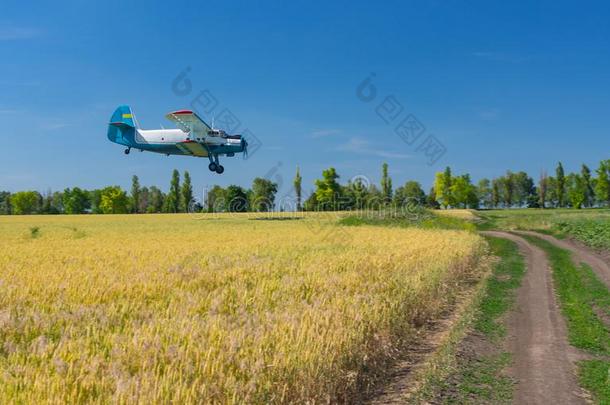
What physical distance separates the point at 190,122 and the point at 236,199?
65.7m

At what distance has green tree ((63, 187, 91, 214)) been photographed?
503 ft

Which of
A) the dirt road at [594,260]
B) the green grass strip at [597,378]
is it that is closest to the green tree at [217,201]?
the dirt road at [594,260]

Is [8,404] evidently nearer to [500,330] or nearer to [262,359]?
[262,359]

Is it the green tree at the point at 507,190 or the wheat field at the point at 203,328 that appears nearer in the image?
the wheat field at the point at 203,328

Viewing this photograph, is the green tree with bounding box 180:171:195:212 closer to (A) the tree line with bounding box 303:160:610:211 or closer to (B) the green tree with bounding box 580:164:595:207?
(A) the tree line with bounding box 303:160:610:211

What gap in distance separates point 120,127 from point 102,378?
4809cm

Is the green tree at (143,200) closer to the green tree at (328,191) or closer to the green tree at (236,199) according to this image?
the green tree at (236,199)

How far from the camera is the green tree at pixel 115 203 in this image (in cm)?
14088

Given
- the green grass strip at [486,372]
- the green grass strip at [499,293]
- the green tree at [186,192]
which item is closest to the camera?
the green grass strip at [486,372]

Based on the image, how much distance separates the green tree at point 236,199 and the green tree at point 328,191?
57.7ft

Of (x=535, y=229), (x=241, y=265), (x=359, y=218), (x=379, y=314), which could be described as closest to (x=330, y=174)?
(x=359, y=218)

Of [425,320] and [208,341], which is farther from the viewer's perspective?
[425,320]

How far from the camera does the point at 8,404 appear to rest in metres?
Answer: 4.90

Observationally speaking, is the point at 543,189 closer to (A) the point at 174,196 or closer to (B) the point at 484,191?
(B) the point at 484,191
